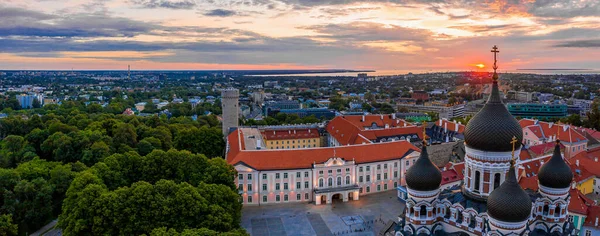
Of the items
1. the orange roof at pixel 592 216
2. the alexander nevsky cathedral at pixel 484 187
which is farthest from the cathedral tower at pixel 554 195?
the orange roof at pixel 592 216

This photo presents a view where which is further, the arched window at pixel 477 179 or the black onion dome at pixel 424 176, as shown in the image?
the arched window at pixel 477 179

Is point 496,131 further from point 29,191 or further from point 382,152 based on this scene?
point 29,191

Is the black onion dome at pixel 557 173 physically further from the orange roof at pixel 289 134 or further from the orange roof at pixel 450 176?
the orange roof at pixel 289 134

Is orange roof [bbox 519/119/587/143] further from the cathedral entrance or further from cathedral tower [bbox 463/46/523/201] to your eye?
cathedral tower [bbox 463/46/523/201]

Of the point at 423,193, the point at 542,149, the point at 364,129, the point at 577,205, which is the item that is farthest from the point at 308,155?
the point at 542,149

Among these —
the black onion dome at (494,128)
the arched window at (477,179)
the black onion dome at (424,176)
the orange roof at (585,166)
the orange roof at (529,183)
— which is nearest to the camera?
the black onion dome at (494,128)

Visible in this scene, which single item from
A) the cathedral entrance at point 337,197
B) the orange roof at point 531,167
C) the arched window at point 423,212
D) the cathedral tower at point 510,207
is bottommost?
the cathedral entrance at point 337,197
